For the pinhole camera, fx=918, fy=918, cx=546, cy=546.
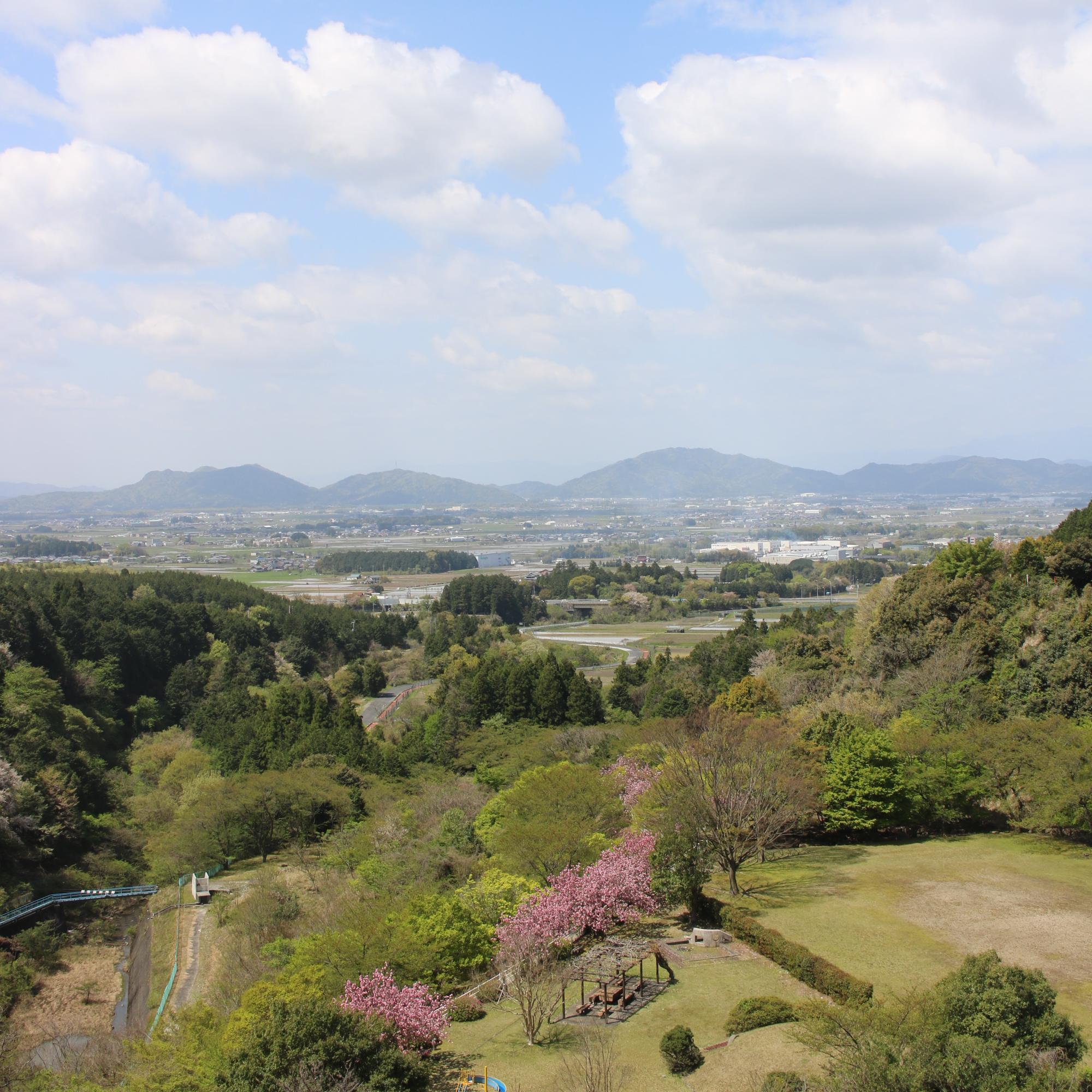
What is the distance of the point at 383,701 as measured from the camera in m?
53.6

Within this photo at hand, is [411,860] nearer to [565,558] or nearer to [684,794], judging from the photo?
[684,794]

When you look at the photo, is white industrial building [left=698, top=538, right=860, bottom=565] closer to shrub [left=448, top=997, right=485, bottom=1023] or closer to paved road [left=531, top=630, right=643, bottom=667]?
paved road [left=531, top=630, right=643, bottom=667]

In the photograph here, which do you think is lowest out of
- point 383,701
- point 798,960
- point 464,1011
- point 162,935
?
point 162,935

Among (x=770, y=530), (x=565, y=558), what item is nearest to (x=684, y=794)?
(x=565, y=558)

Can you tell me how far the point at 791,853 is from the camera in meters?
23.7

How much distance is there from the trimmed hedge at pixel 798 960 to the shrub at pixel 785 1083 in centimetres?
312

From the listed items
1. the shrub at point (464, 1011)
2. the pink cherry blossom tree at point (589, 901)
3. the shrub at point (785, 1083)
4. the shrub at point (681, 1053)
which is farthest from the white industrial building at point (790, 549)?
the shrub at point (785, 1083)

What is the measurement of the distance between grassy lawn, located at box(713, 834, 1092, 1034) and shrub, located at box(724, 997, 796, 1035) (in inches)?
68.8

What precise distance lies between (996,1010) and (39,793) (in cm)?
2959

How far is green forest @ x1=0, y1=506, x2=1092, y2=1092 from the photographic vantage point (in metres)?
11.9

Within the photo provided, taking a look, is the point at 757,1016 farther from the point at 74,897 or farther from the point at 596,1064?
the point at 74,897

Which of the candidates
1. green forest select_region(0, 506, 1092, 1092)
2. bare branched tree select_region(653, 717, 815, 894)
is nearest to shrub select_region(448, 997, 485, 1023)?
green forest select_region(0, 506, 1092, 1092)

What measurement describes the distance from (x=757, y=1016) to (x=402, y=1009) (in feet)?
17.6

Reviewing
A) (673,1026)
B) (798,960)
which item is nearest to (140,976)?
(673,1026)
